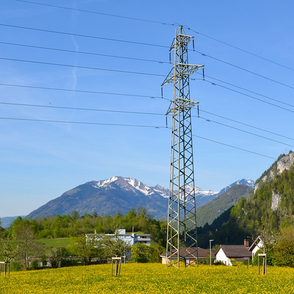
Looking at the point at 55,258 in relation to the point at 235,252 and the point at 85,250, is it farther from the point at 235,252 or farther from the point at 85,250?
the point at 235,252

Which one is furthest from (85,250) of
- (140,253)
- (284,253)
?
(284,253)

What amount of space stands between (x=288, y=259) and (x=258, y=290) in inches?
1810

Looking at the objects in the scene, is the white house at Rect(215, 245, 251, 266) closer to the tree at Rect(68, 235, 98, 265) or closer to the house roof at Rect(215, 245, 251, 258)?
the house roof at Rect(215, 245, 251, 258)

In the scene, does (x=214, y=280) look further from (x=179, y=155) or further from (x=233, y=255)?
(x=233, y=255)

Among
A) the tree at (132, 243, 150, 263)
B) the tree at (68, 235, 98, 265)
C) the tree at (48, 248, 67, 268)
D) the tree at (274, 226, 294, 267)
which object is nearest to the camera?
the tree at (274, 226, 294, 267)

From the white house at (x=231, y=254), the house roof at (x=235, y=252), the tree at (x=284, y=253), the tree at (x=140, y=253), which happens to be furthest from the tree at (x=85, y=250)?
the tree at (x=284, y=253)

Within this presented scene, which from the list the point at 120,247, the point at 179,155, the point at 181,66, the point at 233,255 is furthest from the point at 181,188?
the point at 233,255

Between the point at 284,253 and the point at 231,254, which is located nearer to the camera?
the point at 284,253

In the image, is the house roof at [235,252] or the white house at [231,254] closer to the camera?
the white house at [231,254]

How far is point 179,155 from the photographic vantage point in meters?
51.6

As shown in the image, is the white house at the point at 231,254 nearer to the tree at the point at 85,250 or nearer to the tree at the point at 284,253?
the tree at the point at 85,250

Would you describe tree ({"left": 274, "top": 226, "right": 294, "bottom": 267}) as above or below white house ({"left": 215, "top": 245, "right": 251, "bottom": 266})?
above

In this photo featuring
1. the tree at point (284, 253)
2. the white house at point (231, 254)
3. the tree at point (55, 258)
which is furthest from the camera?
the white house at point (231, 254)

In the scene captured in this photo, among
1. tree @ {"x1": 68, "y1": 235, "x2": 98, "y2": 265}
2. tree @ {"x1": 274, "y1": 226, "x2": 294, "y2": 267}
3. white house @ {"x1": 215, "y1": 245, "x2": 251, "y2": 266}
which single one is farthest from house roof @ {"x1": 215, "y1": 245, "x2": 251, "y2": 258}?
tree @ {"x1": 274, "y1": 226, "x2": 294, "y2": 267}
